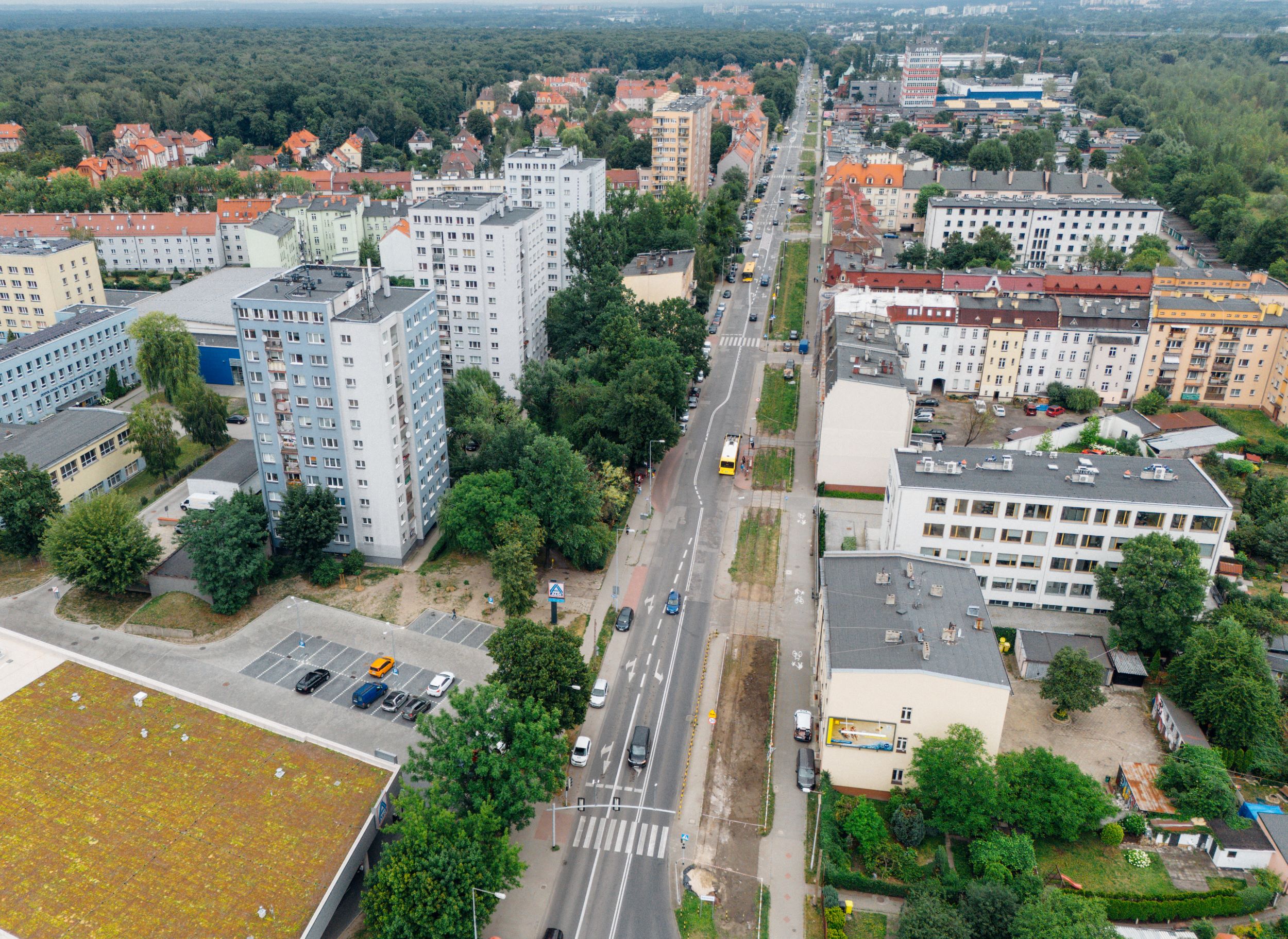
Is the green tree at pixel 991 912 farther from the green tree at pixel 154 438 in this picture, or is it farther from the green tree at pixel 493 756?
the green tree at pixel 154 438

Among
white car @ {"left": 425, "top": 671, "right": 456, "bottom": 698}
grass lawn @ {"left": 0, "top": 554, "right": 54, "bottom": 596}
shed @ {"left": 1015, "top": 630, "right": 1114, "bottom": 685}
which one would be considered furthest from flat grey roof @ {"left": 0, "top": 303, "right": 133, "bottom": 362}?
shed @ {"left": 1015, "top": 630, "right": 1114, "bottom": 685}

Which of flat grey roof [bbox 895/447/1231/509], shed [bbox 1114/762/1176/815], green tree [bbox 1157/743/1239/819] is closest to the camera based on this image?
green tree [bbox 1157/743/1239/819]

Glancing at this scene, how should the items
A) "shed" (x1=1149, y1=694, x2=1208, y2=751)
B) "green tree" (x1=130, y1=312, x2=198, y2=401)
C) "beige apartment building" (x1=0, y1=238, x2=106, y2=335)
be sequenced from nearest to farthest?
"shed" (x1=1149, y1=694, x2=1208, y2=751)
"green tree" (x1=130, y1=312, x2=198, y2=401)
"beige apartment building" (x1=0, y1=238, x2=106, y2=335)

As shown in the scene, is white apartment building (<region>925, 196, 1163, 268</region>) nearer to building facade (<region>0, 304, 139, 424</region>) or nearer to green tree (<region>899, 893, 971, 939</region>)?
building facade (<region>0, 304, 139, 424</region>)

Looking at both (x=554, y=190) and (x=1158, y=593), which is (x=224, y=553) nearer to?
(x=1158, y=593)

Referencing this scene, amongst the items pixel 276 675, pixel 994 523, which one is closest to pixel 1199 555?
pixel 994 523

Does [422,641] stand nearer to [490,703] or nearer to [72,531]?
[490,703]

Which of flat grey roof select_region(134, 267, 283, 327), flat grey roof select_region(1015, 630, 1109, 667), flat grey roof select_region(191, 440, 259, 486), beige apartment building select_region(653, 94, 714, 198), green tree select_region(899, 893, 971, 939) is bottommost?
flat grey roof select_region(1015, 630, 1109, 667)
